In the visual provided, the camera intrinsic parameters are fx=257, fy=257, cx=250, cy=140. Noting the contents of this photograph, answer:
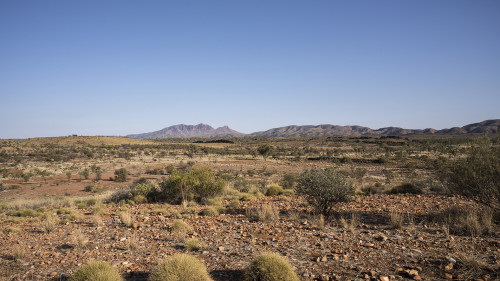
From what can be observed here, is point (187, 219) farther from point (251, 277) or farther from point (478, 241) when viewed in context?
point (478, 241)

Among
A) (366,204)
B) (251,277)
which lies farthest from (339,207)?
(251,277)

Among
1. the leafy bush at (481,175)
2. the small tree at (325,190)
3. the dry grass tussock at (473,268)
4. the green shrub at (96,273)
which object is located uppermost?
the leafy bush at (481,175)

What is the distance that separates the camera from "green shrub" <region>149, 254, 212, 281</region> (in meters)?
4.54

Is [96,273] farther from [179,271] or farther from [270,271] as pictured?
[270,271]

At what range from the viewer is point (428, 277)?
4707 mm

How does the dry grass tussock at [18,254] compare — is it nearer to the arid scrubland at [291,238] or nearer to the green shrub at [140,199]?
the arid scrubland at [291,238]

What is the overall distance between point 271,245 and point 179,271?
2.71 meters

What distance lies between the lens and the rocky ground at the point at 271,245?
16.7 feet

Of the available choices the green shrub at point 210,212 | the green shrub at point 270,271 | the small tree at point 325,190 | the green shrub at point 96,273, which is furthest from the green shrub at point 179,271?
the small tree at point 325,190

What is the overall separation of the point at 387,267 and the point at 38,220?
37.8 ft

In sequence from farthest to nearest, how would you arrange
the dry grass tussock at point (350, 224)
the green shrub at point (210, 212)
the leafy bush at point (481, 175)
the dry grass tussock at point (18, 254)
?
the green shrub at point (210, 212) < the dry grass tussock at point (350, 224) < the leafy bush at point (481, 175) < the dry grass tussock at point (18, 254)

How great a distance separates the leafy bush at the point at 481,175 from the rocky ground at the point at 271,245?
4.65 ft

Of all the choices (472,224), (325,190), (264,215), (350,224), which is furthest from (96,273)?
(472,224)

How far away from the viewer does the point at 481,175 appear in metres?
7.36
